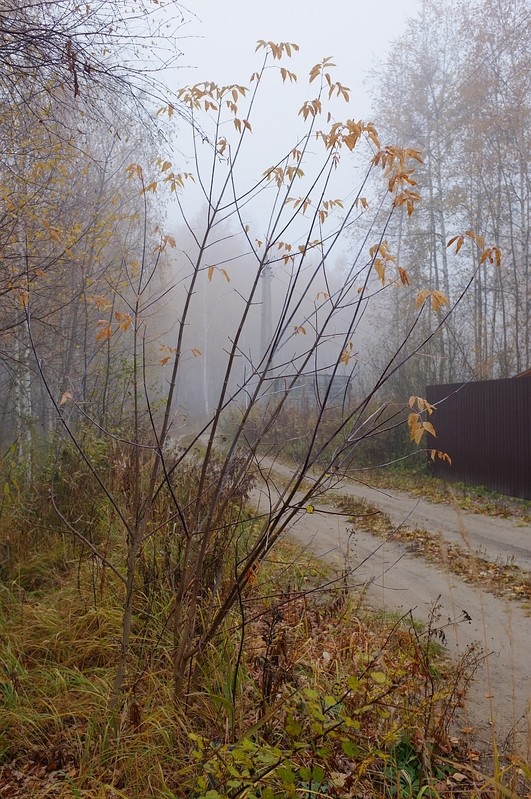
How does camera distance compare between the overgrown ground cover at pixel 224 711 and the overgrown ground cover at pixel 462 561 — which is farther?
the overgrown ground cover at pixel 462 561

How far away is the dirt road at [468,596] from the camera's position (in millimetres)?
3508

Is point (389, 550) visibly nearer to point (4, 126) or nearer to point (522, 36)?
point (4, 126)

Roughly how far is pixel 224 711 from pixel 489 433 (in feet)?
36.3

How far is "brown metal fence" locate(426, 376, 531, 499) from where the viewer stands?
12086 mm

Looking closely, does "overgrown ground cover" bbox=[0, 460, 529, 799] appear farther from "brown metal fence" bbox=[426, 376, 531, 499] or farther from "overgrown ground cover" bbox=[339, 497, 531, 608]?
"brown metal fence" bbox=[426, 376, 531, 499]

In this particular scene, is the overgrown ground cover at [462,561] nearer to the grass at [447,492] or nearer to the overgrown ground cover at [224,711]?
the grass at [447,492]

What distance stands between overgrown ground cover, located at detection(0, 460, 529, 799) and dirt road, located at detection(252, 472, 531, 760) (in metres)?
0.25

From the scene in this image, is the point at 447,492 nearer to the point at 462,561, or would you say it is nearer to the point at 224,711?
the point at 462,561

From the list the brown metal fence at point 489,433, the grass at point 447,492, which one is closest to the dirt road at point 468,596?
the grass at point 447,492

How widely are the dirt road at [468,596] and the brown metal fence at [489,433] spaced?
179 centimetres

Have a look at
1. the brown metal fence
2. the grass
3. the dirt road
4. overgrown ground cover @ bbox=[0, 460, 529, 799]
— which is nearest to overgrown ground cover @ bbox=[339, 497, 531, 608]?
the dirt road

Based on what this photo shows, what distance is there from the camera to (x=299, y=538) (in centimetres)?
873

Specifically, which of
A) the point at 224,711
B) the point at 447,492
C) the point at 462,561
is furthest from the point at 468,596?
the point at 447,492

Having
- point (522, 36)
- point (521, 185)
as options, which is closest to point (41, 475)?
point (521, 185)
